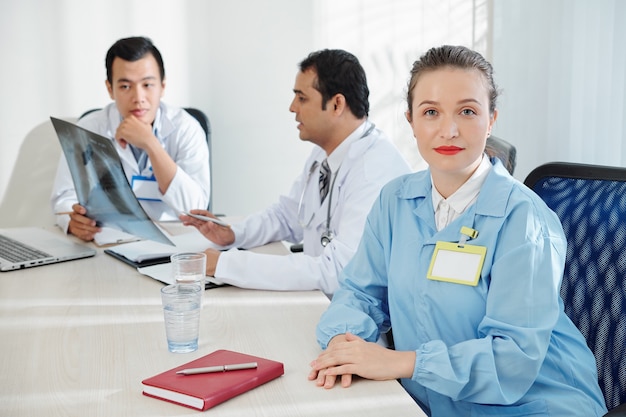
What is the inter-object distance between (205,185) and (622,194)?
182 cm

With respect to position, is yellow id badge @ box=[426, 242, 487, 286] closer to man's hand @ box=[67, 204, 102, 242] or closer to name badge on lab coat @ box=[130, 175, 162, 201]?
man's hand @ box=[67, 204, 102, 242]

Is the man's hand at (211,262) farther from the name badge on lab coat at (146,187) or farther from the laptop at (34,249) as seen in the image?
the name badge on lab coat at (146,187)

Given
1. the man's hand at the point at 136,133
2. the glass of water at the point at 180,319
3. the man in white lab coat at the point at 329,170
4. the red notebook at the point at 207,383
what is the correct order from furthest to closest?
the man's hand at the point at 136,133 → the man in white lab coat at the point at 329,170 → the glass of water at the point at 180,319 → the red notebook at the point at 207,383

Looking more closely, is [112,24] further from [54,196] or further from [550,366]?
[550,366]

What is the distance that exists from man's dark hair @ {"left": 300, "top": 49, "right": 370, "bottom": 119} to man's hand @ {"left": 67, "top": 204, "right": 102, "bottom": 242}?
832 mm

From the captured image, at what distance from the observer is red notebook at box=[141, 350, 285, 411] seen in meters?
1.09

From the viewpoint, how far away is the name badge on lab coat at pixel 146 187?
2.72 metres

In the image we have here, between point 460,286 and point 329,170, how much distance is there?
3.19 ft

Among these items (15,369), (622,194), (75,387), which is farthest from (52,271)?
(622,194)

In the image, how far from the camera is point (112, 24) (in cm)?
345

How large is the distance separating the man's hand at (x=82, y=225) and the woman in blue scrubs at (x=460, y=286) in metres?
1.10

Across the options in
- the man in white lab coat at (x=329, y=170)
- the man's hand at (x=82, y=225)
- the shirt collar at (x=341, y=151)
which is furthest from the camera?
the man's hand at (x=82, y=225)

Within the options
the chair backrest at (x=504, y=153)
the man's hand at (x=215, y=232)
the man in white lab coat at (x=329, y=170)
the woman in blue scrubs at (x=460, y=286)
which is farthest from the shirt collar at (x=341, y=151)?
the woman in blue scrubs at (x=460, y=286)

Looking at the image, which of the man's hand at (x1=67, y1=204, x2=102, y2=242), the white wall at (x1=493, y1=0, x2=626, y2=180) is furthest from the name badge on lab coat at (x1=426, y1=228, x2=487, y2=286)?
the man's hand at (x1=67, y1=204, x2=102, y2=242)
